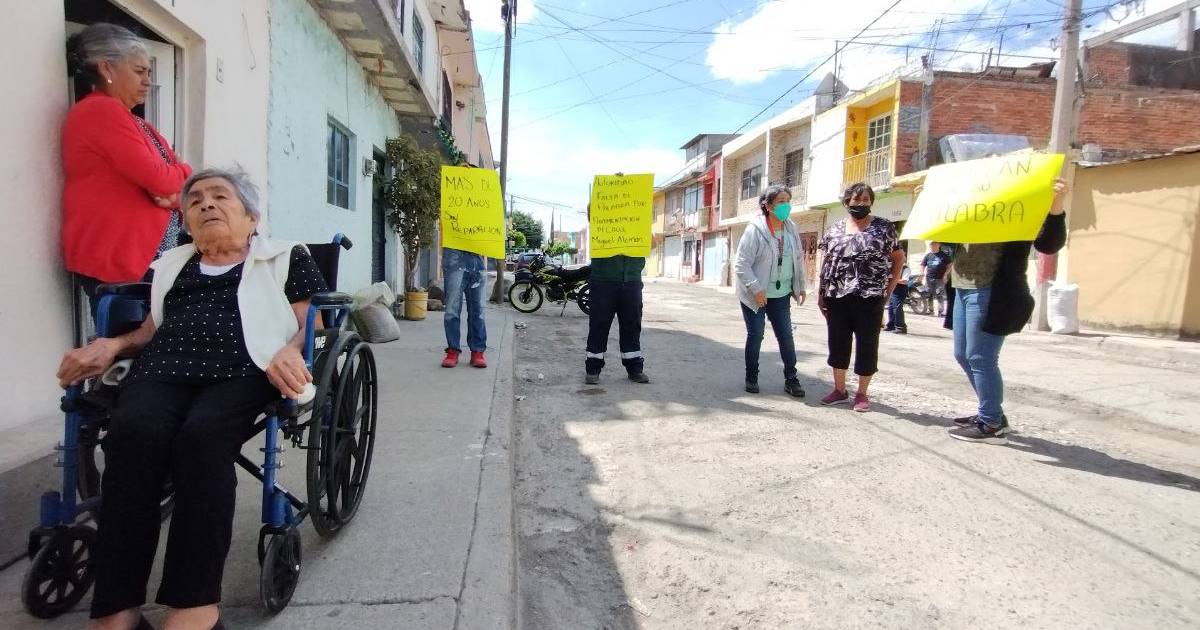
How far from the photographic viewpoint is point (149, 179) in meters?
2.46

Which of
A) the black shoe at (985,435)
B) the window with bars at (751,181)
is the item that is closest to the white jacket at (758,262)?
the black shoe at (985,435)

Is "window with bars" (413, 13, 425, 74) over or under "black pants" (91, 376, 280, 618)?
over

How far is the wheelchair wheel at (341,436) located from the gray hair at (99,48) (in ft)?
4.96

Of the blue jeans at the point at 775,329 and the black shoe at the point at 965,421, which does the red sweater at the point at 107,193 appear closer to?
the blue jeans at the point at 775,329

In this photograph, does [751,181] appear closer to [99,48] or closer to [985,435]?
[985,435]

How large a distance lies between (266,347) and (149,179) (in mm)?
1160

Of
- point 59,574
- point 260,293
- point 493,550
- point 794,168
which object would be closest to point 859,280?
point 493,550

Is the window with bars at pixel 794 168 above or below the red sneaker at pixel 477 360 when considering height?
above

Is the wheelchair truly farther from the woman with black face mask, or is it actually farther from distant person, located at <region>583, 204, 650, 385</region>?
the woman with black face mask

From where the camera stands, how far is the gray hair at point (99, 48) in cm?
244

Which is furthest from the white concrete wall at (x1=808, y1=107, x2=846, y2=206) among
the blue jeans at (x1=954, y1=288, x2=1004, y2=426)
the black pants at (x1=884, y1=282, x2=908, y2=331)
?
the blue jeans at (x1=954, y1=288, x2=1004, y2=426)

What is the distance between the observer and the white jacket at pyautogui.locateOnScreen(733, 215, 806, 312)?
5023mm

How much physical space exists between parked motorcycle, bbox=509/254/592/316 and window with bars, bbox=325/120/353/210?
4781 millimetres

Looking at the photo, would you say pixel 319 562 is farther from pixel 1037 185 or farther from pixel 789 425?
pixel 1037 185
